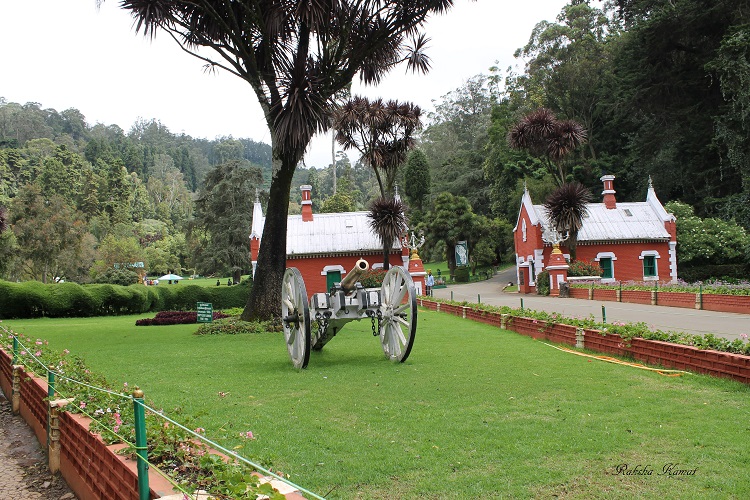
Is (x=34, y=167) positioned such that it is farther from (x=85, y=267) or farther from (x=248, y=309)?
(x=248, y=309)

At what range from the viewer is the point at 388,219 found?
30484 mm

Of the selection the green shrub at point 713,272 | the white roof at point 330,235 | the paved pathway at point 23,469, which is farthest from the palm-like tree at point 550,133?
the paved pathway at point 23,469

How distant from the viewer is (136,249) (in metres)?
59.7

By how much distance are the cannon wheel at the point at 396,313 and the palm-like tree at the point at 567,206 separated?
23.5 meters

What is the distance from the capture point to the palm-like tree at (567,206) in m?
31.8

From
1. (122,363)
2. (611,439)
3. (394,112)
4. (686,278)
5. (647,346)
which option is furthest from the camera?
(686,278)

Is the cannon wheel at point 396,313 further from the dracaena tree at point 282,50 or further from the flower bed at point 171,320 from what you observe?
the flower bed at point 171,320

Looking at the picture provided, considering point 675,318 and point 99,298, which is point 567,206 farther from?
point 99,298

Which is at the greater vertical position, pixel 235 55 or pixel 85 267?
pixel 235 55

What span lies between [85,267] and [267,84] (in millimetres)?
38339

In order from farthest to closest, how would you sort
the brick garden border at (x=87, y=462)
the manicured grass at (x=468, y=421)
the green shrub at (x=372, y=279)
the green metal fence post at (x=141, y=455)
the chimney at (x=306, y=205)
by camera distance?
1. the chimney at (x=306, y=205)
2. the green shrub at (x=372, y=279)
3. the manicured grass at (x=468, y=421)
4. the brick garden border at (x=87, y=462)
5. the green metal fence post at (x=141, y=455)

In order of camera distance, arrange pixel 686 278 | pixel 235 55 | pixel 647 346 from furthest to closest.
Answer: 1. pixel 686 278
2. pixel 235 55
3. pixel 647 346

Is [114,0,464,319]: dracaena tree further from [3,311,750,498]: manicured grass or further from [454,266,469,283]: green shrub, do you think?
[454,266,469,283]: green shrub

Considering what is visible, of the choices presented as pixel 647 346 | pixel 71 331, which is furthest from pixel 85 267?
pixel 647 346
